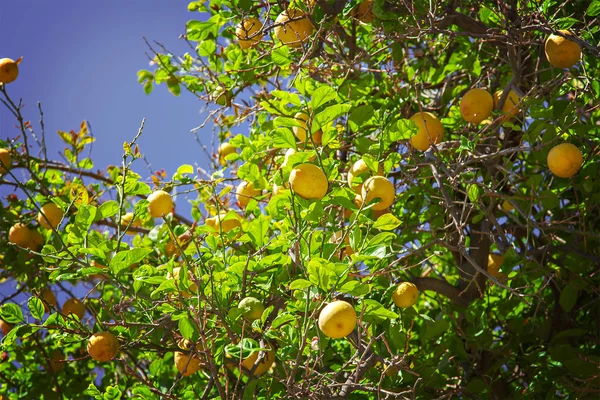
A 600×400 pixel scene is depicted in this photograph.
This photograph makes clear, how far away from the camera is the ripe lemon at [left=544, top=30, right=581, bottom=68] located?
239cm

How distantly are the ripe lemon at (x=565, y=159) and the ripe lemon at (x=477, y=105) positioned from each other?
1.10 feet

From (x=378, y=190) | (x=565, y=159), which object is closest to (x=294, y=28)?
(x=378, y=190)

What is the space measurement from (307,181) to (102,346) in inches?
37.4

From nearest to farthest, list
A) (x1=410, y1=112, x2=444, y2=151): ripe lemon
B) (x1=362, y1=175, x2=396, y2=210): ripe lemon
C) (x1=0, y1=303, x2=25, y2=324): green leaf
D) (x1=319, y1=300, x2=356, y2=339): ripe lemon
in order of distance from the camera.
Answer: (x1=319, y1=300, x2=356, y2=339): ripe lemon < (x1=362, y1=175, x2=396, y2=210): ripe lemon < (x1=0, y1=303, x2=25, y2=324): green leaf < (x1=410, y1=112, x2=444, y2=151): ripe lemon

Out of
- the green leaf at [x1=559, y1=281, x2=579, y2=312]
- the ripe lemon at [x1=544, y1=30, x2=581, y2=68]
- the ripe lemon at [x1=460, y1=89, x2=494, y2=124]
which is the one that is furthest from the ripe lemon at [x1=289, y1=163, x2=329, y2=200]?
the green leaf at [x1=559, y1=281, x2=579, y2=312]

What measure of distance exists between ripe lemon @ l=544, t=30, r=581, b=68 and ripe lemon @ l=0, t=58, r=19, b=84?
94.4 inches

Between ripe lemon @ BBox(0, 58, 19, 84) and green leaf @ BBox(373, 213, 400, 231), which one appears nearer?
green leaf @ BBox(373, 213, 400, 231)

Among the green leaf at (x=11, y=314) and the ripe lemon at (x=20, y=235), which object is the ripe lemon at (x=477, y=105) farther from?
the ripe lemon at (x=20, y=235)

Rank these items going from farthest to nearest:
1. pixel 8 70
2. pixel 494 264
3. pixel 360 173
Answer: pixel 494 264 < pixel 8 70 < pixel 360 173

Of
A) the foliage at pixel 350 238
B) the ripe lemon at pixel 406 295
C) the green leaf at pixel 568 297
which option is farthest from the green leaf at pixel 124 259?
the green leaf at pixel 568 297

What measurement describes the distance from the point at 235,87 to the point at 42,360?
192 cm

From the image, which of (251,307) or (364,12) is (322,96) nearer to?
→ (251,307)

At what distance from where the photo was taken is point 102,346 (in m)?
2.09

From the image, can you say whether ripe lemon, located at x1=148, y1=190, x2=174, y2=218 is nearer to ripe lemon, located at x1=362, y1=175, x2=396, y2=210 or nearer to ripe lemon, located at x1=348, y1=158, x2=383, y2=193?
ripe lemon, located at x1=348, y1=158, x2=383, y2=193
